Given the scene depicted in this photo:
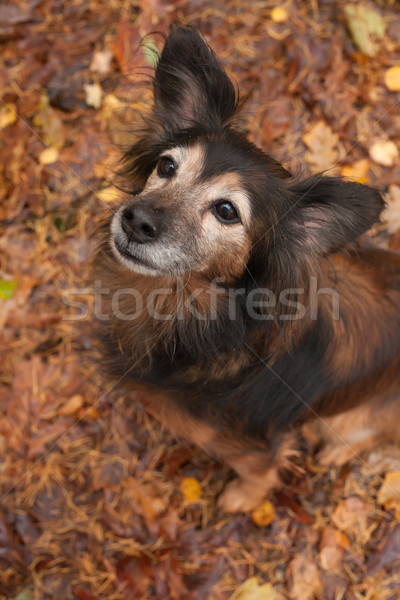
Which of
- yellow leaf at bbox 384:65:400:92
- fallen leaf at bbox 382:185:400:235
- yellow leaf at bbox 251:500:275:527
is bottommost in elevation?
yellow leaf at bbox 251:500:275:527

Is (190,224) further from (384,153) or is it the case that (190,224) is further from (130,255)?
(384,153)

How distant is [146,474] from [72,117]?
124 inches

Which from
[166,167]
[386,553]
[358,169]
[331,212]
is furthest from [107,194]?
[386,553]

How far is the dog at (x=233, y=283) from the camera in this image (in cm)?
268

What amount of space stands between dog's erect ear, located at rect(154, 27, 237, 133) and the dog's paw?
2538mm

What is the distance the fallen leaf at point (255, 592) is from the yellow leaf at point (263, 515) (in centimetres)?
38

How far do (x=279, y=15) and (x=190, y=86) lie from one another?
250 centimetres

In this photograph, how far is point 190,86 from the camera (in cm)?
289

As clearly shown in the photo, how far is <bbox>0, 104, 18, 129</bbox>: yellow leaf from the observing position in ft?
15.1

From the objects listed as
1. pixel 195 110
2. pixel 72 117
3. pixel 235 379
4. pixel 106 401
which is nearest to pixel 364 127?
pixel 195 110

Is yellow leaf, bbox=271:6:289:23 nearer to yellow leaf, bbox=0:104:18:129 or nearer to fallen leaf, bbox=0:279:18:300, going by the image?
yellow leaf, bbox=0:104:18:129

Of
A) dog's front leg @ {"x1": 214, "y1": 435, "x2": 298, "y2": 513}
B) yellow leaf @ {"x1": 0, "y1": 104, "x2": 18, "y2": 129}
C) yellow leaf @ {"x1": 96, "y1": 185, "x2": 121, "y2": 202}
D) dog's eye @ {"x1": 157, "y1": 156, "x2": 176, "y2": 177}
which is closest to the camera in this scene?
dog's eye @ {"x1": 157, "y1": 156, "x2": 176, "y2": 177}

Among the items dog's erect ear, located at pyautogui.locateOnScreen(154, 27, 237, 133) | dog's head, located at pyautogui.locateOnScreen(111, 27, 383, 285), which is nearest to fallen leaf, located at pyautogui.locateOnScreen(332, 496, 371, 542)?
dog's head, located at pyautogui.locateOnScreen(111, 27, 383, 285)

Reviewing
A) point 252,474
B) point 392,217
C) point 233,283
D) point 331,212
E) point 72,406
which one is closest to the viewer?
point 331,212
